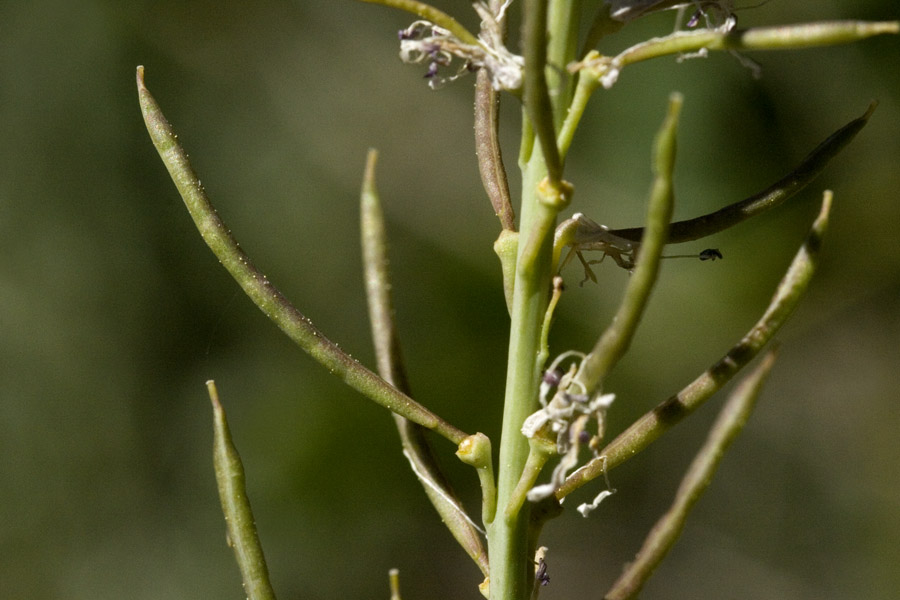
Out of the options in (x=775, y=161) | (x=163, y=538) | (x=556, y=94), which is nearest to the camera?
(x=556, y=94)

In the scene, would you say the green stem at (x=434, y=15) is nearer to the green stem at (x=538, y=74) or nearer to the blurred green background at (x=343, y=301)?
the green stem at (x=538, y=74)

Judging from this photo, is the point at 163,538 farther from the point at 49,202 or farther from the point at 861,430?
the point at 861,430

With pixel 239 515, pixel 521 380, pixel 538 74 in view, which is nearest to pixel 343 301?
pixel 239 515

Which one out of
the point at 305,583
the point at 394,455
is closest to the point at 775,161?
the point at 394,455

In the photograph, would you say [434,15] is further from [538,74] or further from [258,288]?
[258,288]

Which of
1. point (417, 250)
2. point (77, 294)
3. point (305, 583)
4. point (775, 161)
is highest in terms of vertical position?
point (77, 294)

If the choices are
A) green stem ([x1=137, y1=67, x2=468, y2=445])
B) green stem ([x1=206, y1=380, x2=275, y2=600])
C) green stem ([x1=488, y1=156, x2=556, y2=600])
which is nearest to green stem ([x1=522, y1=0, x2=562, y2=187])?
green stem ([x1=488, y1=156, x2=556, y2=600])

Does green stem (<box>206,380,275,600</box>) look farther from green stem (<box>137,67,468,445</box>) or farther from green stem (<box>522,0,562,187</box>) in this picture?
green stem (<box>522,0,562,187</box>)
